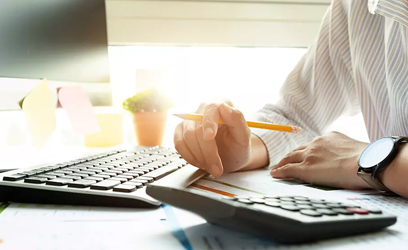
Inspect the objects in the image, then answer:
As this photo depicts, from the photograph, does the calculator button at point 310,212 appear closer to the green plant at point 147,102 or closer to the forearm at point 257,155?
the forearm at point 257,155

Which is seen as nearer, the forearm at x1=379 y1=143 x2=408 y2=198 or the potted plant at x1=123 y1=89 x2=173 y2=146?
the forearm at x1=379 y1=143 x2=408 y2=198

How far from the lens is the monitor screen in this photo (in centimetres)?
65

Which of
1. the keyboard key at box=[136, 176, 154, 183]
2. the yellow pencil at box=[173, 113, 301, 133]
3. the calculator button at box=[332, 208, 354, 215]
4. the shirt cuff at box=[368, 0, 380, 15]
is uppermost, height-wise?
the shirt cuff at box=[368, 0, 380, 15]

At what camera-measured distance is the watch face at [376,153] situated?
46cm

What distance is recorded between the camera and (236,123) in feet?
1.75

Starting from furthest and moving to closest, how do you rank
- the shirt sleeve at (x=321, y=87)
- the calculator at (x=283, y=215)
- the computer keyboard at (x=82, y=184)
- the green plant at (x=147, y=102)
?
1. the green plant at (x=147, y=102)
2. the shirt sleeve at (x=321, y=87)
3. the computer keyboard at (x=82, y=184)
4. the calculator at (x=283, y=215)

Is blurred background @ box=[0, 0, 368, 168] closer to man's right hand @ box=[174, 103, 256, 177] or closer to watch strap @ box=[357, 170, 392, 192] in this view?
man's right hand @ box=[174, 103, 256, 177]

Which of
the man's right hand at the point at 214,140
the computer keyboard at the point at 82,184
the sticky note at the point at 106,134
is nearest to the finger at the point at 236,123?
the man's right hand at the point at 214,140

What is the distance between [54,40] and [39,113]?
6.0 inches

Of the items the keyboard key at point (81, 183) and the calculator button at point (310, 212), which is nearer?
the calculator button at point (310, 212)

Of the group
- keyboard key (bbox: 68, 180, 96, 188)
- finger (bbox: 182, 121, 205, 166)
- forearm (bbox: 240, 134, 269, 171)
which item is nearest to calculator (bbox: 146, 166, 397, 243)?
keyboard key (bbox: 68, 180, 96, 188)

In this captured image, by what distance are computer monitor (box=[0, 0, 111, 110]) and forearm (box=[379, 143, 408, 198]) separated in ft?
1.89

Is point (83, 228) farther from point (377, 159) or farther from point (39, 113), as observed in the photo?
point (39, 113)

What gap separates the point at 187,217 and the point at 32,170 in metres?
0.22
